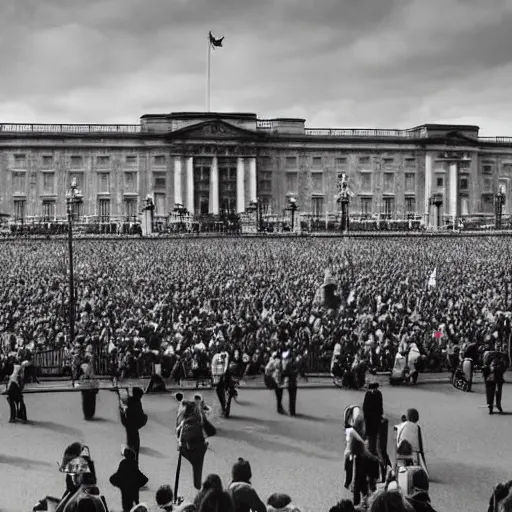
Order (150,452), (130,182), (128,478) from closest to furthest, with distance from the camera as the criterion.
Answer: (128,478)
(150,452)
(130,182)

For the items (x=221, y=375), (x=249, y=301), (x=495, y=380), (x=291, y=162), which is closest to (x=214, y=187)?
(x=291, y=162)

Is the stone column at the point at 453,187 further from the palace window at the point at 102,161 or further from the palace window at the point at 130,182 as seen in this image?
the palace window at the point at 102,161

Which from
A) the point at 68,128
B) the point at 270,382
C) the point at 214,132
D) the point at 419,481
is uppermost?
the point at 214,132

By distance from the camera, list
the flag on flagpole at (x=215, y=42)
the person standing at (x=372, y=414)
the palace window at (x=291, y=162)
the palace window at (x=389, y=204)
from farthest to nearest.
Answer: the palace window at (x=389, y=204) < the palace window at (x=291, y=162) < the flag on flagpole at (x=215, y=42) < the person standing at (x=372, y=414)

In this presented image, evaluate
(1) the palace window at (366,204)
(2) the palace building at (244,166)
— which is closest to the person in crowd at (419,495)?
(2) the palace building at (244,166)

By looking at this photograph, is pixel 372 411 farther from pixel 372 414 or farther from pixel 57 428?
pixel 57 428

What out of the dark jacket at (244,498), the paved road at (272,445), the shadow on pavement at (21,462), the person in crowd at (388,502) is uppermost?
the person in crowd at (388,502)

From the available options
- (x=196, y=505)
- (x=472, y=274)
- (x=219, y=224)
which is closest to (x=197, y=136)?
(x=219, y=224)
